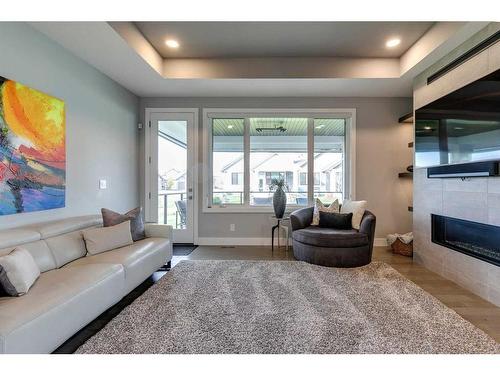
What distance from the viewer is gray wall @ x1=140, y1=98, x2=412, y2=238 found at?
4.41 metres

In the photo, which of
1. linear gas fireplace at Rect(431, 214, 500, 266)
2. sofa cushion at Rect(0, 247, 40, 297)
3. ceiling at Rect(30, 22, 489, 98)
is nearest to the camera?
sofa cushion at Rect(0, 247, 40, 297)

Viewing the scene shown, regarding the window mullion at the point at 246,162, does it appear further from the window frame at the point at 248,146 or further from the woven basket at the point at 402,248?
the woven basket at the point at 402,248

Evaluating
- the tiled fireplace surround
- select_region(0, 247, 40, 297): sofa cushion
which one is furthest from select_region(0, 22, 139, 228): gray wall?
the tiled fireplace surround

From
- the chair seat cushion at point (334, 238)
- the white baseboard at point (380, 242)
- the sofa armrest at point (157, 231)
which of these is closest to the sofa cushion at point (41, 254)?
the sofa armrest at point (157, 231)

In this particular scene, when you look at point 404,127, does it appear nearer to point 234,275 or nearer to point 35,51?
point 234,275

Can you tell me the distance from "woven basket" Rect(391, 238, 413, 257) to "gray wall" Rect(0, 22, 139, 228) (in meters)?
4.25

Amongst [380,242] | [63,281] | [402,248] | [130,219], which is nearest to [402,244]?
[402,248]

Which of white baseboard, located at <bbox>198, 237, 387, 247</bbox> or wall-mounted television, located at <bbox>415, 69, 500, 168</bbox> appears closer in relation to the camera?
wall-mounted television, located at <bbox>415, 69, 500, 168</bbox>

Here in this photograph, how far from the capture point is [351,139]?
4438 millimetres

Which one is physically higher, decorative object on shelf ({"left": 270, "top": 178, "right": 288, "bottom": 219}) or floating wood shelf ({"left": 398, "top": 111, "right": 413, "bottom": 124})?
floating wood shelf ({"left": 398, "top": 111, "right": 413, "bottom": 124})

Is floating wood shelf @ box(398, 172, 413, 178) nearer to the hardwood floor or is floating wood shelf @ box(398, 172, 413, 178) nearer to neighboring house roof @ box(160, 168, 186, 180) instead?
the hardwood floor

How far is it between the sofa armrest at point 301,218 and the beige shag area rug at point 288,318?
0.80 meters
